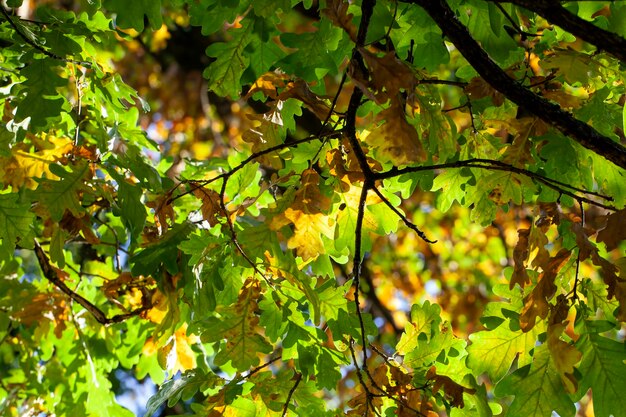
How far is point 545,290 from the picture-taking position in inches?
69.4

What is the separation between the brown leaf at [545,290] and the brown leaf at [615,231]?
0.42ft

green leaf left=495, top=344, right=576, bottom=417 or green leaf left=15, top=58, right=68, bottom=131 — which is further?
green leaf left=15, top=58, right=68, bottom=131

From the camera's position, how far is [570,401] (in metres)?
1.82

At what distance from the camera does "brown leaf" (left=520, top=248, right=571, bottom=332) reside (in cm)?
176

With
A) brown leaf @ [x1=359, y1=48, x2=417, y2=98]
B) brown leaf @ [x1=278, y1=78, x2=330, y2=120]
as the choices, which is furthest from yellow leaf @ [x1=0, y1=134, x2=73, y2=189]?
brown leaf @ [x1=359, y1=48, x2=417, y2=98]

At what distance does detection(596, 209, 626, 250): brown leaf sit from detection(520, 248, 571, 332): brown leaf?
0.13 meters

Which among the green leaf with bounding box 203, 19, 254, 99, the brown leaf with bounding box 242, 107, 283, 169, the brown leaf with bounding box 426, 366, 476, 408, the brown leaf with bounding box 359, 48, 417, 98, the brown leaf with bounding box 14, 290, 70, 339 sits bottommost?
the brown leaf with bounding box 426, 366, 476, 408

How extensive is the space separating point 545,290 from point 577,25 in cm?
75

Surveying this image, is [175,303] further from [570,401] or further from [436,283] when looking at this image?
[436,283]

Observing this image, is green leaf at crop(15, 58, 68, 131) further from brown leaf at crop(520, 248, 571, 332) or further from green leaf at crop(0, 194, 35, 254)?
brown leaf at crop(520, 248, 571, 332)

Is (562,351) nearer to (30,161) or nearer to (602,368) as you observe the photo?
(602,368)

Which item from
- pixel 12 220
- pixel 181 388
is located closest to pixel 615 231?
pixel 181 388

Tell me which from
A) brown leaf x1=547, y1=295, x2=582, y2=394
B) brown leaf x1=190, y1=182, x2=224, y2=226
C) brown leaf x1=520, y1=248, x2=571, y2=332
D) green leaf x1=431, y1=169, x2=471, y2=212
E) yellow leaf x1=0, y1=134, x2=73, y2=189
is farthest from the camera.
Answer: yellow leaf x1=0, y1=134, x2=73, y2=189

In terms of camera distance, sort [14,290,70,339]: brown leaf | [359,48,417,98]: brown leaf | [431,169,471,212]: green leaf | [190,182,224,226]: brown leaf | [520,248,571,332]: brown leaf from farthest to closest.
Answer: [14,290,70,339]: brown leaf → [431,169,471,212]: green leaf → [190,182,224,226]: brown leaf → [520,248,571,332]: brown leaf → [359,48,417,98]: brown leaf
